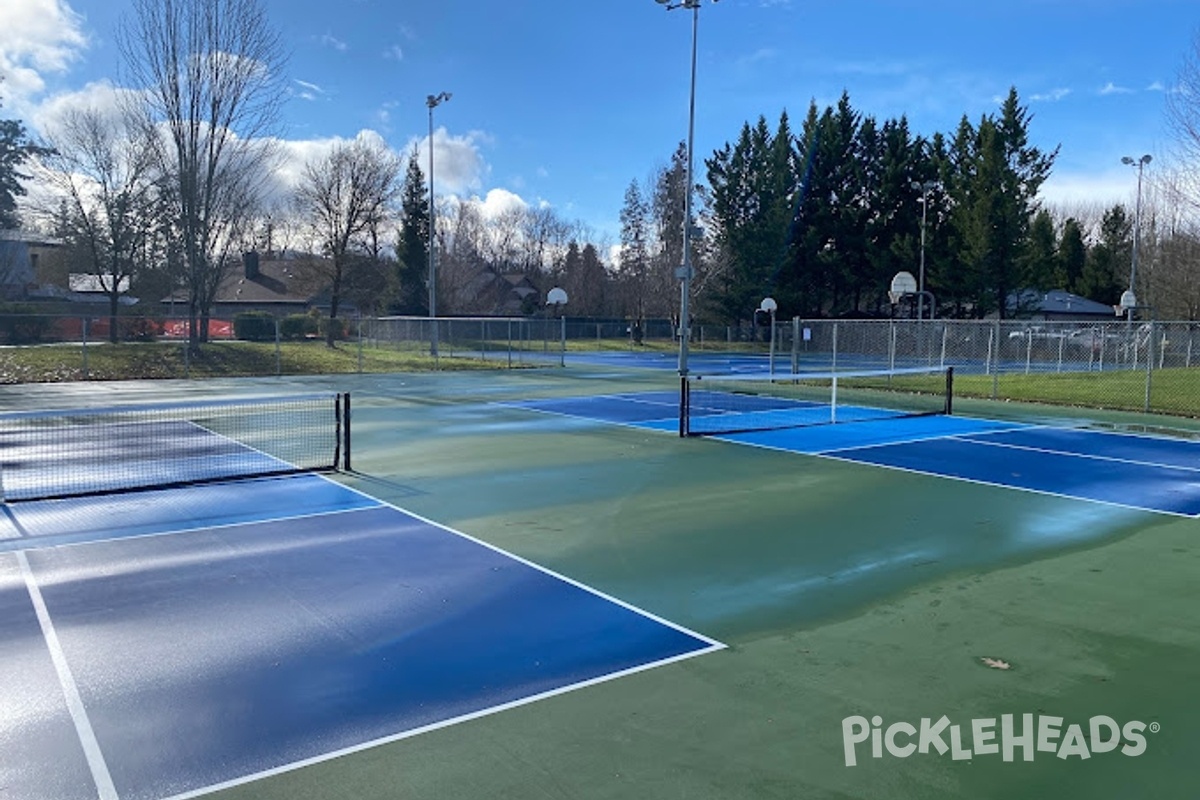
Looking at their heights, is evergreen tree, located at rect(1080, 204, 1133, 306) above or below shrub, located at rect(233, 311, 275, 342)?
above

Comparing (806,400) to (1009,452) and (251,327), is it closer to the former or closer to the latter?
(1009,452)

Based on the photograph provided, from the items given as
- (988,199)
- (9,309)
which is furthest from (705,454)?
(988,199)

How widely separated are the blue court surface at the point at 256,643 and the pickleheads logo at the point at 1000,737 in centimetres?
132

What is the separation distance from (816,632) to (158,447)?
11541 millimetres

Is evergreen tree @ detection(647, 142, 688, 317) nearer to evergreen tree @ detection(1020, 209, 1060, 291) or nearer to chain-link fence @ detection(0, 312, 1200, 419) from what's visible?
chain-link fence @ detection(0, 312, 1200, 419)

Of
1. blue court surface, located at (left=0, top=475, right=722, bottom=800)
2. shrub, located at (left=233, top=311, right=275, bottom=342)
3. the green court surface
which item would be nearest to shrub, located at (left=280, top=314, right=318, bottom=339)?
shrub, located at (left=233, top=311, right=275, bottom=342)

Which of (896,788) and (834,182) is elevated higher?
(834,182)

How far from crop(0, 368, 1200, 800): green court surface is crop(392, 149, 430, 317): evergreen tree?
4880 cm

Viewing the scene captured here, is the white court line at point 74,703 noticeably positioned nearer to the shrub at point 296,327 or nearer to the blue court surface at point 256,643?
the blue court surface at point 256,643

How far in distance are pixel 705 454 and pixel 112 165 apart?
32639mm

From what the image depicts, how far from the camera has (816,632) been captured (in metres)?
5.59

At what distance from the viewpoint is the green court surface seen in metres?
3.77

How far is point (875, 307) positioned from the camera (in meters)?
59.2

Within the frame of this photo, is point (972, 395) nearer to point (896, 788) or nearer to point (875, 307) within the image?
point (896, 788)
